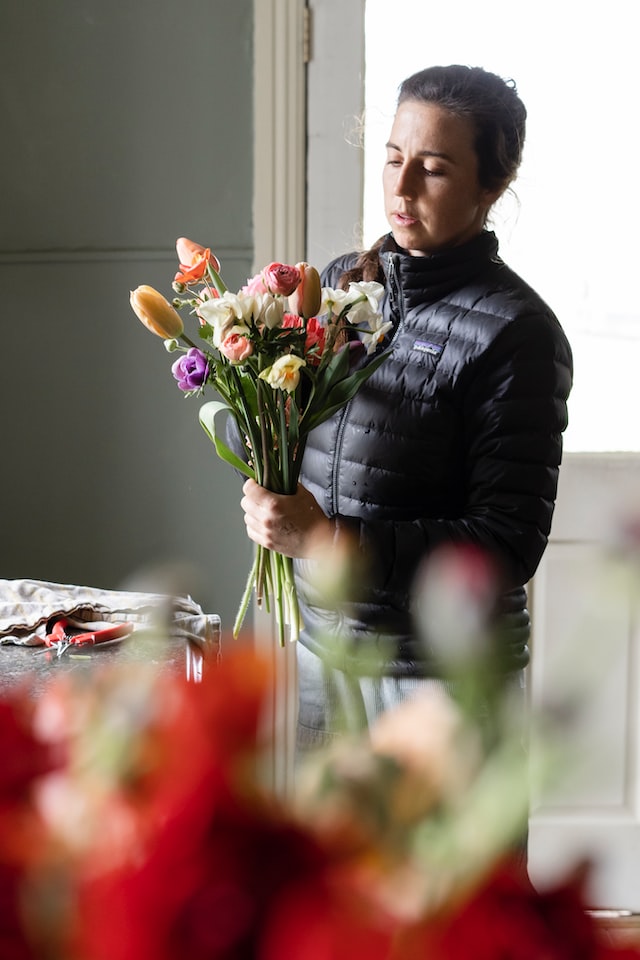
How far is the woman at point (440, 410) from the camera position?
1.42 m

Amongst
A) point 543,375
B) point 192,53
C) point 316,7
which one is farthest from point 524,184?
point 543,375

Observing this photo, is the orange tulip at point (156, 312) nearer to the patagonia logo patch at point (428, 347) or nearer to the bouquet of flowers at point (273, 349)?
the bouquet of flowers at point (273, 349)

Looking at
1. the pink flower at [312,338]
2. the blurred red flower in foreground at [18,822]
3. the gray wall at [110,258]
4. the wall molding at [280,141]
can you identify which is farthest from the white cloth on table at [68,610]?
the blurred red flower in foreground at [18,822]

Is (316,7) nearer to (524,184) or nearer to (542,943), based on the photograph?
(524,184)

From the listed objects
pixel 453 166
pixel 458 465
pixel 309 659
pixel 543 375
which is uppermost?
pixel 453 166

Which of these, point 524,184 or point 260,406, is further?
point 524,184

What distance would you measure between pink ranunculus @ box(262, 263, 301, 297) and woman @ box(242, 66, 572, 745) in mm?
248

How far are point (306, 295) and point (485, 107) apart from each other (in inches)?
16.3

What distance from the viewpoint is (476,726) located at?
0.25 meters

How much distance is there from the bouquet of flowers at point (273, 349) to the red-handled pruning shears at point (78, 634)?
0.55ft

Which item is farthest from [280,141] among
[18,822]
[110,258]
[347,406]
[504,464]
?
[18,822]

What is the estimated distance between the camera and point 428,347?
1512mm

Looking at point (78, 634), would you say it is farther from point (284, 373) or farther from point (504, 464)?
point (504, 464)

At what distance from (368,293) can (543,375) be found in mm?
263
